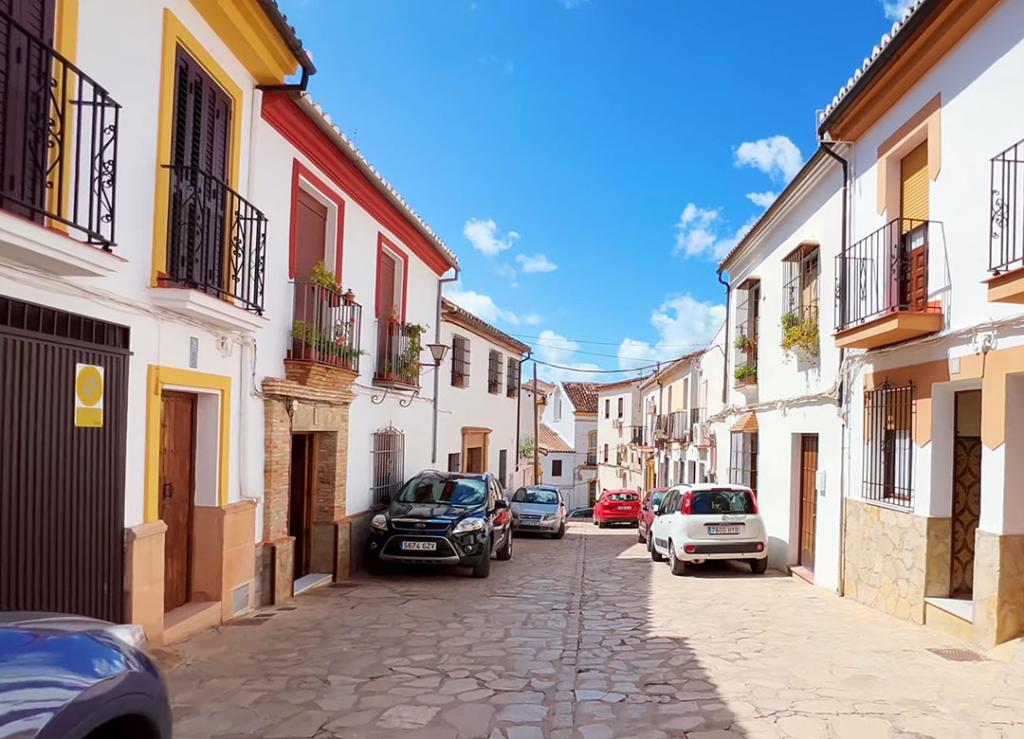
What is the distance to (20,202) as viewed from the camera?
4207 millimetres

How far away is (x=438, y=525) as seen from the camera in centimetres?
1096

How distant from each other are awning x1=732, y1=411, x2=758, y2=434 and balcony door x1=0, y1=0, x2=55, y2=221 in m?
12.8

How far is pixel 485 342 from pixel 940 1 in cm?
1501

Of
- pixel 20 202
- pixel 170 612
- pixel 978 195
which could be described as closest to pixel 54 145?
pixel 20 202

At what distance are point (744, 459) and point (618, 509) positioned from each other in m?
10.8

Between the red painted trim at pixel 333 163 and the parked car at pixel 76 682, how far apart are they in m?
7.10

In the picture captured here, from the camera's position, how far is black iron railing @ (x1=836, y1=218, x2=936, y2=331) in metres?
8.54

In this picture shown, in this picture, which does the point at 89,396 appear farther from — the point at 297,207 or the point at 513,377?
the point at 513,377

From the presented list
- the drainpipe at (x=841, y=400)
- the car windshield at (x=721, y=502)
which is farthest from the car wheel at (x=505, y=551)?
the drainpipe at (x=841, y=400)

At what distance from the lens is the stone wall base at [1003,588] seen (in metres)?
6.69

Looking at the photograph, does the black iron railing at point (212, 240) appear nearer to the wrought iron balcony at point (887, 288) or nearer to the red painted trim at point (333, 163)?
the red painted trim at point (333, 163)

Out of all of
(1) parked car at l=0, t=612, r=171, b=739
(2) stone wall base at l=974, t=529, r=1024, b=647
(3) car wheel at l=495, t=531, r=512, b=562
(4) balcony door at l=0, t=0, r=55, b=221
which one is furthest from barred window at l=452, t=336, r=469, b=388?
(1) parked car at l=0, t=612, r=171, b=739

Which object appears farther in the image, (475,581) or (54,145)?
(475,581)

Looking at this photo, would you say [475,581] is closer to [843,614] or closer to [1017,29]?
[843,614]
